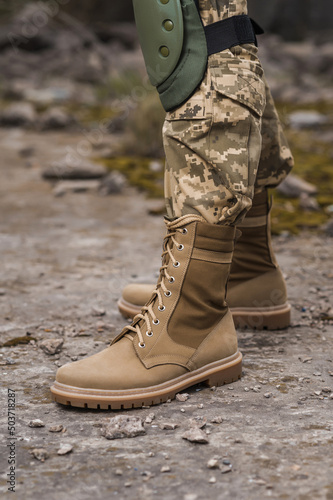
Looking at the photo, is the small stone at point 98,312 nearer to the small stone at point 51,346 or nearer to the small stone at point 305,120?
the small stone at point 51,346

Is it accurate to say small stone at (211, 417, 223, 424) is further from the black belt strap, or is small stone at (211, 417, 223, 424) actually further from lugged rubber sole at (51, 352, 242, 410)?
the black belt strap

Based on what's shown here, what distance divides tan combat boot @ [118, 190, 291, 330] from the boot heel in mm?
376

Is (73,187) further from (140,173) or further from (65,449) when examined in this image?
(65,449)

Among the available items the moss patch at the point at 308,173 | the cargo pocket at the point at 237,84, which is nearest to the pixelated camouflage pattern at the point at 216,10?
the cargo pocket at the point at 237,84

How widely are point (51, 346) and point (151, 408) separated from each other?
0.43 m

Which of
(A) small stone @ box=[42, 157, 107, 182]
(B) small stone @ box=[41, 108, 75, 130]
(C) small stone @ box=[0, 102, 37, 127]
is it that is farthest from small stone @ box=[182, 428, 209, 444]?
(C) small stone @ box=[0, 102, 37, 127]

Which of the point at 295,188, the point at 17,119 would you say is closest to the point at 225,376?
the point at 295,188

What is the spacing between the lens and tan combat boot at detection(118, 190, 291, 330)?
1.96 metres

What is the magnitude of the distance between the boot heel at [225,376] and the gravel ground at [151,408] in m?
0.02

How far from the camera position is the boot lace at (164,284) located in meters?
1.53

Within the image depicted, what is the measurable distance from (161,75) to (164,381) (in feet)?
2.44

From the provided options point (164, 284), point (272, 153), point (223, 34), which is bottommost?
point (164, 284)

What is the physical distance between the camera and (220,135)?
1.48m

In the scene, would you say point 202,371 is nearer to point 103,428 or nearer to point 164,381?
point 164,381
